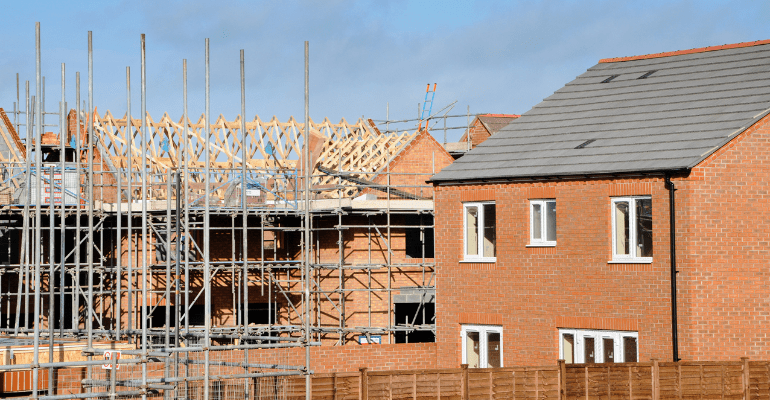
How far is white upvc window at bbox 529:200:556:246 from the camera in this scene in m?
20.8

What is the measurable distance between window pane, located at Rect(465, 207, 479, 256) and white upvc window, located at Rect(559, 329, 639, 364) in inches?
107

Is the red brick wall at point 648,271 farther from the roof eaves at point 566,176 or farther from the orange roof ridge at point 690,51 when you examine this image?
the orange roof ridge at point 690,51

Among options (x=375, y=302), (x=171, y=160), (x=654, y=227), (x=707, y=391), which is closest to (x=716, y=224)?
(x=654, y=227)

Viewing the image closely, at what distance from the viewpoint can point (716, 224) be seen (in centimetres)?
1878

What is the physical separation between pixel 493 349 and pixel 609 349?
8.70 ft

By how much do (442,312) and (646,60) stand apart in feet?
25.6

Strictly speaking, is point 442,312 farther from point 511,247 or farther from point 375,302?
point 375,302

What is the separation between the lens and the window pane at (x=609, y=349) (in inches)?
773

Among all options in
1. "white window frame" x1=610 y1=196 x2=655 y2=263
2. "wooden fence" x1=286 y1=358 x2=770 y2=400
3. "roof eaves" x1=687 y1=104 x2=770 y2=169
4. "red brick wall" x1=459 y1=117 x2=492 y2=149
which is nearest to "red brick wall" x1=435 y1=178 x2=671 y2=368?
"white window frame" x1=610 y1=196 x2=655 y2=263

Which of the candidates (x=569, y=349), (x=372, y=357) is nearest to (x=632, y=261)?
(x=569, y=349)

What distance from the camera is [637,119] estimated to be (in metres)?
21.4

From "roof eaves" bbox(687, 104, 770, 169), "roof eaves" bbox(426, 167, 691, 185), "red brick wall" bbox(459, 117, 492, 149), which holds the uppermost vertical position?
"red brick wall" bbox(459, 117, 492, 149)

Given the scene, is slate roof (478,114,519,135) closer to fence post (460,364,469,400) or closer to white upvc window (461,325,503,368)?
white upvc window (461,325,503,368)

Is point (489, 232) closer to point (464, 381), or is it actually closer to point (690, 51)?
point (464, 381)
